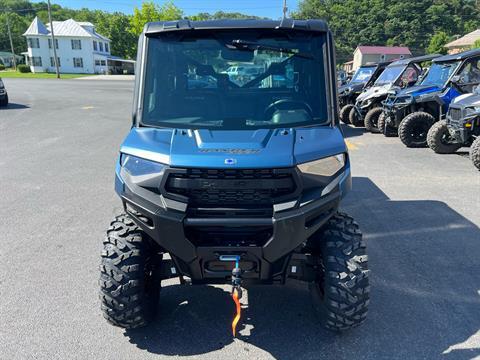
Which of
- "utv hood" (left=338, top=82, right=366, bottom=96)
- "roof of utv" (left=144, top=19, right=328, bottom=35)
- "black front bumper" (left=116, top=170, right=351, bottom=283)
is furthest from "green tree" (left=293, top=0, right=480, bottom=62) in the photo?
"black front bumper" (left=116, top=170, right=351, bottom=283)

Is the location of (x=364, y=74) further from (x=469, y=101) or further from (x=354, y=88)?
(x=469, y=101)

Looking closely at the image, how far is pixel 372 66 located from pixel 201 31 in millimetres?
13521

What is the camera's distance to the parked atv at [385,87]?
39.4 feet

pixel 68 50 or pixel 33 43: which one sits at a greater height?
pixel 33 43

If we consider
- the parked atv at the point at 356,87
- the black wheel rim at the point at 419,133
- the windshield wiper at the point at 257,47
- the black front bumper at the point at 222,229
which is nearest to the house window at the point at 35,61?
the parked atv at the point at 356,87

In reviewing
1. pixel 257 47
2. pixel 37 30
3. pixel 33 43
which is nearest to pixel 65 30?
pixel 37 30

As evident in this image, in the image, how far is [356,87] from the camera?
46.9 ft

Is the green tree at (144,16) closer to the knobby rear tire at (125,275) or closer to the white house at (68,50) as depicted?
the white house at (68,50)

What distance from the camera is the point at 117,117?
1509 centimetres

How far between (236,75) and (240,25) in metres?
0.38

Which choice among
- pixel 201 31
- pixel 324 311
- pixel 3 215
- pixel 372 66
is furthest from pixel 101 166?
pixel 372 66

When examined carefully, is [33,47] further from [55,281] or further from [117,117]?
[55,281]

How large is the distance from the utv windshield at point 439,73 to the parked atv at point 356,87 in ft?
10.5

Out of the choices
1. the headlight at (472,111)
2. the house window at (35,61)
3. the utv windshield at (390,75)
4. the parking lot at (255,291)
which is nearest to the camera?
the parking lot at (255,291)
